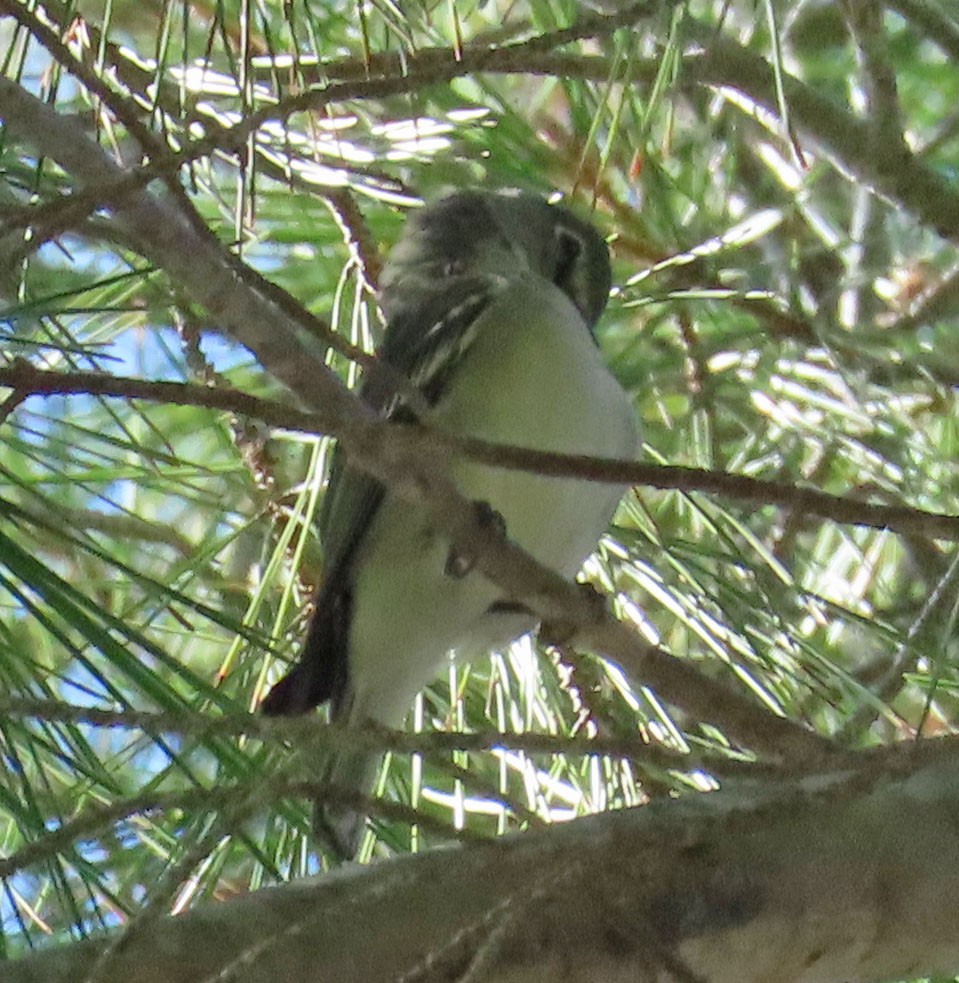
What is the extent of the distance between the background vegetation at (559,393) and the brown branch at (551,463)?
153 mm

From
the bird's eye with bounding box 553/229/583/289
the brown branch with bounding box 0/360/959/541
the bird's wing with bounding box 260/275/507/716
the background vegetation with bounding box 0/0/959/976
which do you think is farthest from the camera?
the bird's eye with bounding box 553/229/583/289

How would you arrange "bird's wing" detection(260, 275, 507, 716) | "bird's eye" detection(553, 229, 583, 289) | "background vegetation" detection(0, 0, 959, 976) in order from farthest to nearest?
1. "bird's eye" detection(553, 229, 583, 289)
2. "bird's wing" detection(260, 275, 507, 716)
3. "background vegetation" detection(0, 0, 959, 976)

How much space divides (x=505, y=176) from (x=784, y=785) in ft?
2.25

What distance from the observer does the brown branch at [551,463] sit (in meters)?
0.49

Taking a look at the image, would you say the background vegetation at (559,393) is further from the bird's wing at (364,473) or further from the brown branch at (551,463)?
the brown branch at (551,463)

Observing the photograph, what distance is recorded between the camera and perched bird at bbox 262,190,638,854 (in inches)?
42.4

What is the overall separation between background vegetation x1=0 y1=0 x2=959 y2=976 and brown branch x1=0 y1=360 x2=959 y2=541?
153 millimetres

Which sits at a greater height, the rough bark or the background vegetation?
the background vegetation

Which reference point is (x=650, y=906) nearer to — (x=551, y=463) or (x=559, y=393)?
(x=551, y=463)

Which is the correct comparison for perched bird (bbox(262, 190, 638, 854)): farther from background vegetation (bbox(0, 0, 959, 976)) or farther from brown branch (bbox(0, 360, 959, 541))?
brown branch (bbox(0, 360, 959, 541))

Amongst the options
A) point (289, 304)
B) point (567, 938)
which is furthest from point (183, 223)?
point (567, 938)

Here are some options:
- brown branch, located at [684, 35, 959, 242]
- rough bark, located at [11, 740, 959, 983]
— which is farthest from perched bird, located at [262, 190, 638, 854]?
rough bark, located at [11, 740, 959, 983]

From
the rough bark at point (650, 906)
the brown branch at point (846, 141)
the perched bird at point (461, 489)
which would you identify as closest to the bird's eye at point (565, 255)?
the perched bird at point (461, 489)

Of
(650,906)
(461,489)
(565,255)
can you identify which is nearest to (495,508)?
(461,489)
